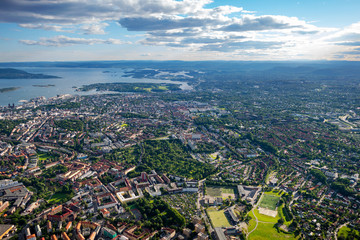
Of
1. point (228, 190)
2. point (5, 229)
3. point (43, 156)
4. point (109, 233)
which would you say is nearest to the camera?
point (5, 229)

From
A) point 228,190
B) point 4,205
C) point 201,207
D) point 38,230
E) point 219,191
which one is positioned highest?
point 4,205

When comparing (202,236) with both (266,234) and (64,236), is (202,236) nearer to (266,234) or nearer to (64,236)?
(266,234)

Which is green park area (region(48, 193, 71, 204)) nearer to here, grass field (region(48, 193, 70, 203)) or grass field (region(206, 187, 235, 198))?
grass field (region(48, 193, 70, 203))

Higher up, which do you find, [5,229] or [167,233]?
[5,229]

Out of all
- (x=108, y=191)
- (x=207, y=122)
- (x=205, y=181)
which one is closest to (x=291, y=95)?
(x=207, y=122)

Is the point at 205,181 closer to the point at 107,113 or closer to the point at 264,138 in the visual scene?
the point at 264,138

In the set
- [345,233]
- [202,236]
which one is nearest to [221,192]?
[202,236]

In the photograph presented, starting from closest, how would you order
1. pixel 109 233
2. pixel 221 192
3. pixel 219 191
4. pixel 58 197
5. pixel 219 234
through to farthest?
pixel 109 233 → pixel 219 234 → pixel 58 197 → pixel 221 192 → pixel 219 191

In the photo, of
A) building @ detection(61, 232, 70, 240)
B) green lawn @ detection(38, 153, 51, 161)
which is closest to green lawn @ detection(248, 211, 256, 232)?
building @ detection(61, 232, 70, 240)
